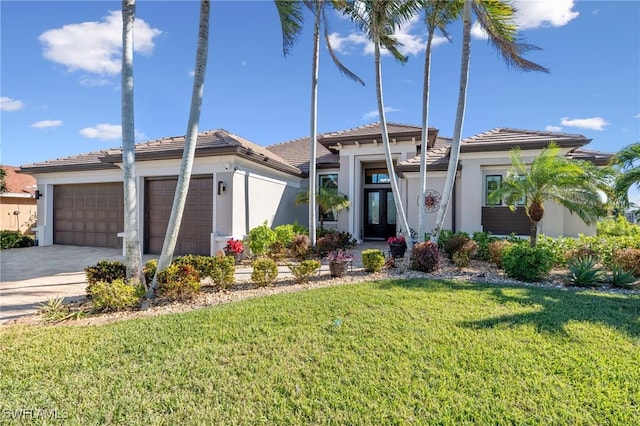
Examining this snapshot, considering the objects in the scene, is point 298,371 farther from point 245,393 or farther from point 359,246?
point 359,246

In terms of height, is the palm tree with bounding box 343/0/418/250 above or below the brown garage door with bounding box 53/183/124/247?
above

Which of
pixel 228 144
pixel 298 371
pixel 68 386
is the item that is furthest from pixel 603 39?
pixel 68 386

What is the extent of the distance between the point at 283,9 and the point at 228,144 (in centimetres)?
464

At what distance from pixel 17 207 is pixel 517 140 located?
100 ft

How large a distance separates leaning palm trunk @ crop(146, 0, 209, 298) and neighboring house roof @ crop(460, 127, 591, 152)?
11.0 meters

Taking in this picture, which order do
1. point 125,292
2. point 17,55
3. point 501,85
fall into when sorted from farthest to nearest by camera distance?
point 501,85
point 17,55
point 125,292

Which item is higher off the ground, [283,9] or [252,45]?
[252,45]

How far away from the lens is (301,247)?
11375 mm

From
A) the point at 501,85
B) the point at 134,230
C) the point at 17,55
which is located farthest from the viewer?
the point at 501,85

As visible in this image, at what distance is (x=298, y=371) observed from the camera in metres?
3.60

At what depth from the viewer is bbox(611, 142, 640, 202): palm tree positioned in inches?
334

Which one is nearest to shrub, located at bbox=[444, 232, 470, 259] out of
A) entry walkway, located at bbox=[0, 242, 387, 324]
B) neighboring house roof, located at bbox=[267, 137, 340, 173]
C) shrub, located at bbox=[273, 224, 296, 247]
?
entry walkway, located at bbox=[0, 242, 387, 324]

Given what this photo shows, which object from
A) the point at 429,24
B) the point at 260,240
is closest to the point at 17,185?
the point at 260,240

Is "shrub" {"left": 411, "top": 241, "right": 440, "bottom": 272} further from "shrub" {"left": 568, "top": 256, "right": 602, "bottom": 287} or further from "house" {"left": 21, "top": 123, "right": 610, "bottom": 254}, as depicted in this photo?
"house" {"left": 21, "top": 123, "right": 610, "bottom": 254}
